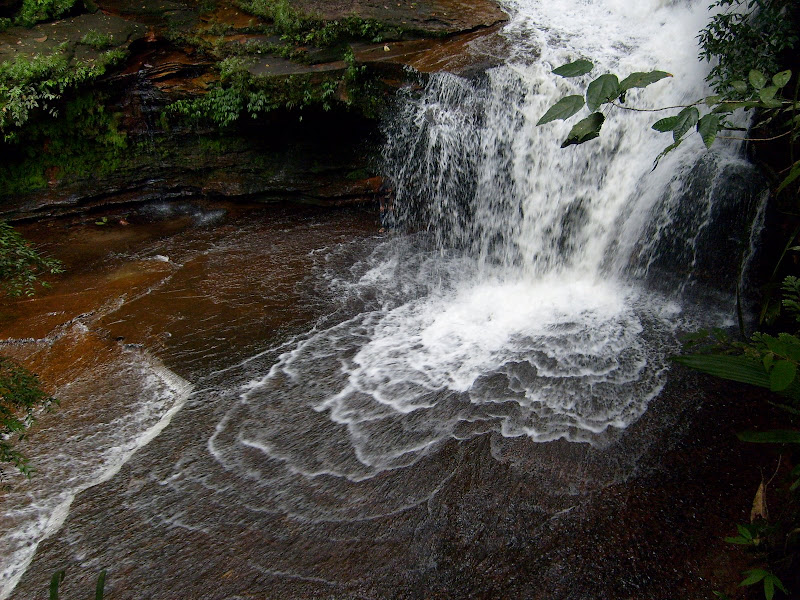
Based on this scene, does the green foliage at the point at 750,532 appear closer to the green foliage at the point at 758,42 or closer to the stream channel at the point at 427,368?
the stream channel at the point at 427,368

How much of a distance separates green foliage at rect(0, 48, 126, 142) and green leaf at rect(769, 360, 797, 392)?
7531 mm

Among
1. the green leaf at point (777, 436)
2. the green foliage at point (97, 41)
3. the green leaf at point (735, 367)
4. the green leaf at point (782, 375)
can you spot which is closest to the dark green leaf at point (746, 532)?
the green leaf at point (777, 436)

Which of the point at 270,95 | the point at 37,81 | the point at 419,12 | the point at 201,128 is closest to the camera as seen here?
the point at 37,81

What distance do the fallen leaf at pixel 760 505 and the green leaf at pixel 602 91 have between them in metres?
2.61

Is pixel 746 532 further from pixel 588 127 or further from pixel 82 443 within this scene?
pixel 82 443

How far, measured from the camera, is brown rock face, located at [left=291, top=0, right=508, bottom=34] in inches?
286

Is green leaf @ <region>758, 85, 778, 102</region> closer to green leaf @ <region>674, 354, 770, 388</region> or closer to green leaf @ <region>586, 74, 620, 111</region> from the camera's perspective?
green leaf @ <region>586, 74, 620, 111</region>

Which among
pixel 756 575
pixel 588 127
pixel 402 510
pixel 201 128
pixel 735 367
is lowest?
pixel 402 510

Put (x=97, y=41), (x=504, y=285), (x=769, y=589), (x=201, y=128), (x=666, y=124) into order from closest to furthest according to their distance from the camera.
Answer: (x=666, y=124) → (x=769, y=589) → (x=504, y=285) → (x=97, y=41) → (x=201, y=128)

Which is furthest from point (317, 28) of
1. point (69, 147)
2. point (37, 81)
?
point (69, 147)

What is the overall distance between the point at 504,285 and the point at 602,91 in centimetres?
411

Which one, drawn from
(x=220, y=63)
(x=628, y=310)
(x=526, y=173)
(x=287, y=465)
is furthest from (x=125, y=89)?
(x=628, y=310)

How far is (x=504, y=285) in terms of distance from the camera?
596 centimetres

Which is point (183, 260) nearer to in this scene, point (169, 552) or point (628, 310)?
point (169, 552)
